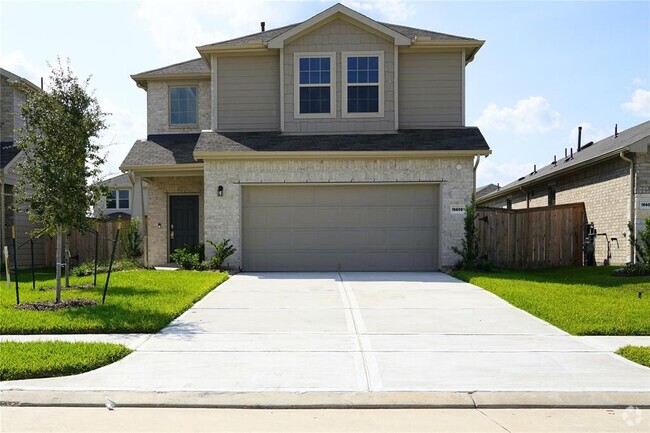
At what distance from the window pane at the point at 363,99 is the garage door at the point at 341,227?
8.19ft

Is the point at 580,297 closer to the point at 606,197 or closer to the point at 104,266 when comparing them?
the point at 606,197

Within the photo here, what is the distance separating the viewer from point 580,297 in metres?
10.7

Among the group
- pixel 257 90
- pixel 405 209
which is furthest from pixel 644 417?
pixel 257 90

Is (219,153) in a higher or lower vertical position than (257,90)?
lower

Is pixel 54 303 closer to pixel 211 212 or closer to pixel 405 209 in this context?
pixel 211 212

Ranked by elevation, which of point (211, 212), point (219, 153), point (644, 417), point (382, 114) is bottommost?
→ point (644, 417)

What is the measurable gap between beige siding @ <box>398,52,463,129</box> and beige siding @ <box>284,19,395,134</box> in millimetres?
604

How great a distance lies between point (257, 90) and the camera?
17.3 meters

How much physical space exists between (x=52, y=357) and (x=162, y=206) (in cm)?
1263

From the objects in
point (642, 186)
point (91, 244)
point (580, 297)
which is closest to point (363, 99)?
point (642, 186)

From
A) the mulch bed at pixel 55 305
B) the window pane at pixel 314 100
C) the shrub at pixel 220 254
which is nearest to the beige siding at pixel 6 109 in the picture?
the shrub at pixel 220 254

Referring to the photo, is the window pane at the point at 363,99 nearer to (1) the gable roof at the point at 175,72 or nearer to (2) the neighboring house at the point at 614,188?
(1) the gable roof at the point at 175,72

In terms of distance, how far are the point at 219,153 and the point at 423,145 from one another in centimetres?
567

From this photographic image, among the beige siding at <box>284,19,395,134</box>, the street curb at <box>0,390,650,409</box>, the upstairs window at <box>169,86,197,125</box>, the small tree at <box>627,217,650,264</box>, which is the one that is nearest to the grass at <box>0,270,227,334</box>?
the street curb at <box>0,390,650,409</box>
